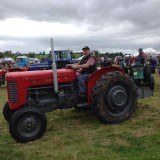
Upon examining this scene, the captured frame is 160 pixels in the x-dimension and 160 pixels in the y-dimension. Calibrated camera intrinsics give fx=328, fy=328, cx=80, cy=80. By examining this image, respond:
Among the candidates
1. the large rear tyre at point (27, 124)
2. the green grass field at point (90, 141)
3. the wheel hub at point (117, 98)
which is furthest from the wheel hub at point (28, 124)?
the wheel hub at point (117, 98)

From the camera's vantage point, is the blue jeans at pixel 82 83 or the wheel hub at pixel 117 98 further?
the wheel hub at pixel 117 98

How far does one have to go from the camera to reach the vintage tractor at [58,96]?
5.71 m

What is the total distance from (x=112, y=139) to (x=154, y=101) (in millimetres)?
3820

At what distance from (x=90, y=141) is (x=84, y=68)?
1715 mm

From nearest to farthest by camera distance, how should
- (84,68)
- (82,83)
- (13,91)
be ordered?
(13,91)
(82,83)
(84,68)

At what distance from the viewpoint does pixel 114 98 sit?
6.68 meters

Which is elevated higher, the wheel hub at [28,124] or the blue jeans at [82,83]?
the blue jeans at [82,83]

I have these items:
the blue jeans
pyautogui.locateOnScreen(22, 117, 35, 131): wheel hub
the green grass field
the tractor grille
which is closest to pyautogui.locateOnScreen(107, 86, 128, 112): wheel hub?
the green grass field

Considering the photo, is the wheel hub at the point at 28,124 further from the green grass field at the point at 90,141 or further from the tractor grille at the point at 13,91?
the tractor grille at the point at 13,91

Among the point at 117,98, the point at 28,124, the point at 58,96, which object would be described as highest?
the point at 58,96

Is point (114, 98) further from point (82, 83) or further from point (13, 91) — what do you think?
point (13, 91)

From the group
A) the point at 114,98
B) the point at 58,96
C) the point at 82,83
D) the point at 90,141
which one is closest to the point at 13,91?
the point at 58,96

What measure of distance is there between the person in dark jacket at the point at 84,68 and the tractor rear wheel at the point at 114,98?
0.84ft

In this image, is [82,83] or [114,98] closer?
[82,83]
